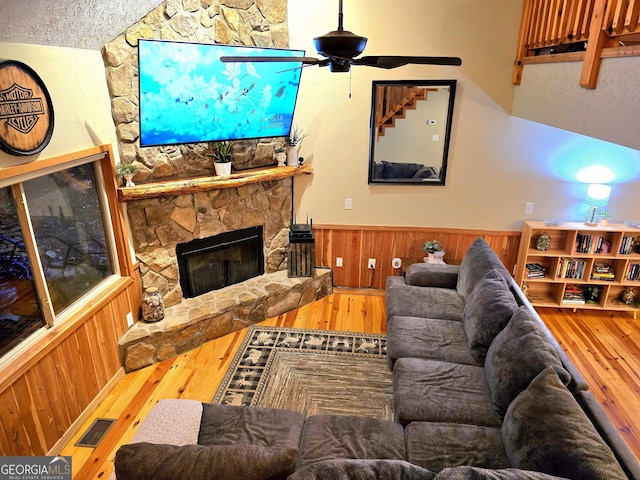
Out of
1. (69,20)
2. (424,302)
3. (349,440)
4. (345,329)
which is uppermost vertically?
(69,20)

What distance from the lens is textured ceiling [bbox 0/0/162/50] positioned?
214cm

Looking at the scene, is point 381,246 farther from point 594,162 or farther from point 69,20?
point 69,20

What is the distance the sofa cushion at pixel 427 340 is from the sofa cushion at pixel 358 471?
1401mm

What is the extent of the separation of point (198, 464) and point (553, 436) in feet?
4.95

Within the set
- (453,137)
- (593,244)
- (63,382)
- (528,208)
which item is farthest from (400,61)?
(593,244)

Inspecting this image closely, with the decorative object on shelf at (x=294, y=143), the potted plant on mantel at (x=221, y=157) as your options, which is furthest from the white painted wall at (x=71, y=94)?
the decorative object on shelf at (x=294, y=143)

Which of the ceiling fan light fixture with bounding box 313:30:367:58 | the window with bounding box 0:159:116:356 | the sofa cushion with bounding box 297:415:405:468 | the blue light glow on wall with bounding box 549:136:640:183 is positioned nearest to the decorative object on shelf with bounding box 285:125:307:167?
the window with bounding box 0:159:116:356

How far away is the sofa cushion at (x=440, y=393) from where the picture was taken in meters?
2.39

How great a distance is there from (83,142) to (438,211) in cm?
344

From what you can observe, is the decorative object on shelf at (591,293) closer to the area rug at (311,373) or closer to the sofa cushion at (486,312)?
the sofa cushion at (486,312)

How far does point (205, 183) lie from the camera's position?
3.69 metres

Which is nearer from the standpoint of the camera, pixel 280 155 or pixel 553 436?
pixel 553 436

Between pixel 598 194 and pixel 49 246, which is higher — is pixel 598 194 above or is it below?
above

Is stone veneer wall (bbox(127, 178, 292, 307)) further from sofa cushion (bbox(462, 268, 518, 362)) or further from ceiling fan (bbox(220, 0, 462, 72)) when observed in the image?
sofa cushion (bbox(462, 268, 518, 362))
